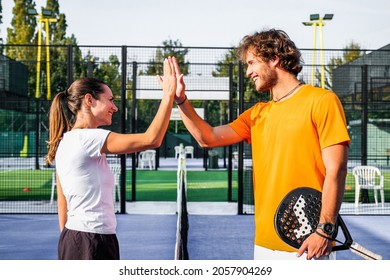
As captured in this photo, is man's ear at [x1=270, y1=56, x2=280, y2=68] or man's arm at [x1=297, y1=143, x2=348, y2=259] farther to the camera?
man's ear at [x1=270, y1=56, x2=280, y2=68]

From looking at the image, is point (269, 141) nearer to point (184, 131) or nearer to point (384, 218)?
point (384, 218)

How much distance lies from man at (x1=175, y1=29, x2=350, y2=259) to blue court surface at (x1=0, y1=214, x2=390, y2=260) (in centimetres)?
372

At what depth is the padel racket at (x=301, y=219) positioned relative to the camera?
94.9 inches

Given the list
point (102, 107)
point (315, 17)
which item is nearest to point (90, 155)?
point (102, 107)

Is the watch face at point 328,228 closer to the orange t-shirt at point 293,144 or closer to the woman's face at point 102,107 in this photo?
the orange t-shirt at point 293,144

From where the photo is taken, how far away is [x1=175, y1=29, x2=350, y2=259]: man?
234cm

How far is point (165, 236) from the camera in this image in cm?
754

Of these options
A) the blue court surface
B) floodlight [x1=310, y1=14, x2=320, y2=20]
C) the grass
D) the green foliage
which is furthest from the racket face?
the grass

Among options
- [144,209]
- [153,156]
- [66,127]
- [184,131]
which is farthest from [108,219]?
[184,131]

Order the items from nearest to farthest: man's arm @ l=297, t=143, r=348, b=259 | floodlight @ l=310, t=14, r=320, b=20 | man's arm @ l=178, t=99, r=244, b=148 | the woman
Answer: man's arm @ l=297, t=143, r=348, b=259 → the woman → man's arm @ l=178, t=99, r=244, b=148 → floodlight @ l=310, t=14, r=320, b=20

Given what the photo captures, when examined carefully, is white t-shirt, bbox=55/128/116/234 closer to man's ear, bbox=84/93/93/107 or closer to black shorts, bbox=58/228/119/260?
black shorts, bbox=58/228/119/260

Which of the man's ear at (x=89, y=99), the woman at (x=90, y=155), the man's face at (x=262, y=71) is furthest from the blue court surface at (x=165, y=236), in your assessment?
the man's face at (x=262, y=71)

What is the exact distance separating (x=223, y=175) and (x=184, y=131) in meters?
17.8
